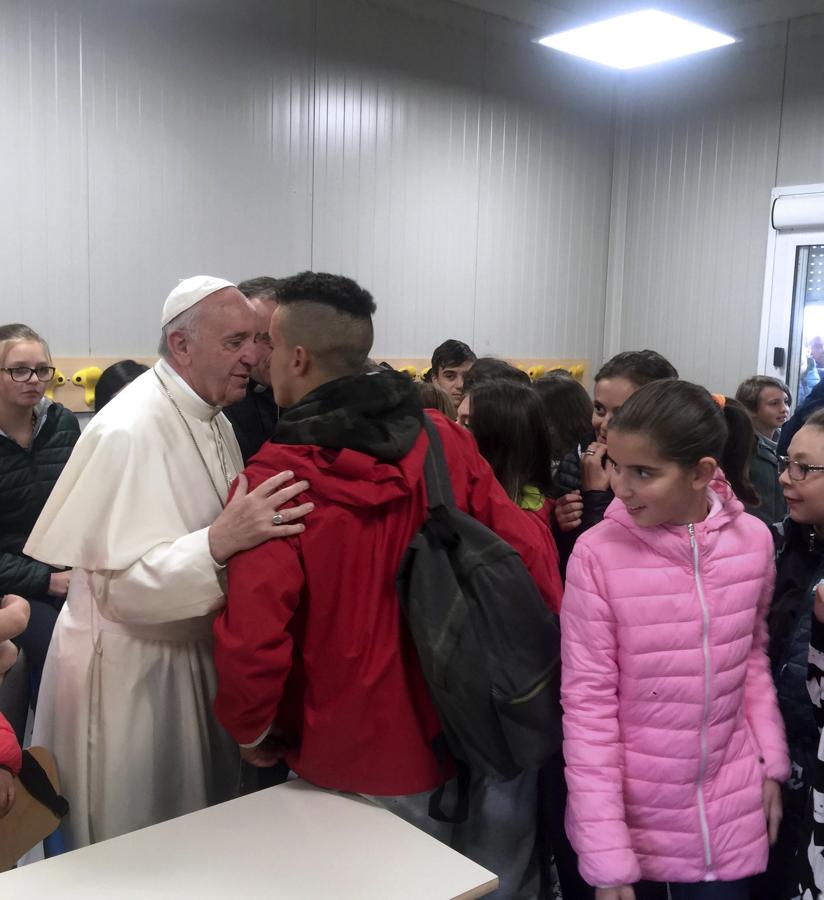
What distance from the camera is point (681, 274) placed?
20.9ft

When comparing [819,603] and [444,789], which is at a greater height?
[819,603]

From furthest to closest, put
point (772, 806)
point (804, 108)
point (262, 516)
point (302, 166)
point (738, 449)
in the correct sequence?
point (804, 108) < point (302, 166) < point (738, 449) < point (772, 806) < point (262, 516)

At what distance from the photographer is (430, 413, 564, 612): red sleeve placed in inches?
72.7

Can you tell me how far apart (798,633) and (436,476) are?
2.54ft

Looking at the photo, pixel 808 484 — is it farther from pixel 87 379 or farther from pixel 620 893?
pixel 87 379

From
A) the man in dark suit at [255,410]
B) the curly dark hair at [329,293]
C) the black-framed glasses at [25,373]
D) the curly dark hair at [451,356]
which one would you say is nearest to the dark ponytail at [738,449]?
the curly dark hair at [329,293]

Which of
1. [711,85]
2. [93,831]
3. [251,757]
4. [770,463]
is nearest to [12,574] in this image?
[93,831]

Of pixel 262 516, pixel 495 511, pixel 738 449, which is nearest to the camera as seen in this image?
pixel 262 516

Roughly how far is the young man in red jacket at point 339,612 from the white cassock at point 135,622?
0.77 ft

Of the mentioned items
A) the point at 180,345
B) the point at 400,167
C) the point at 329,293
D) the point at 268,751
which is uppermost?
the point at 400,167

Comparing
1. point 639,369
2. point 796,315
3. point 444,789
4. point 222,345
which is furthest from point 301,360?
point 796,315

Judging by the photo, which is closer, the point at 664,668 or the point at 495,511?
the point at 664,668

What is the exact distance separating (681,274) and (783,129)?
1.11 meters

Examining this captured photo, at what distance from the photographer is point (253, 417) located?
9.45 feet
